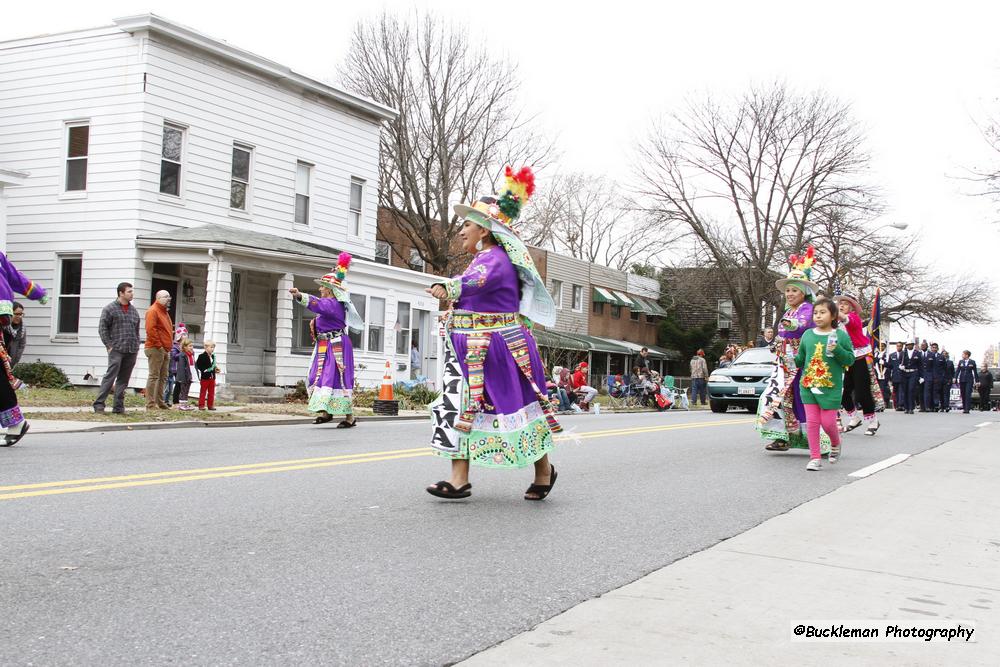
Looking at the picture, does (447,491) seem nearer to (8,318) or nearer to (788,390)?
(788,390)

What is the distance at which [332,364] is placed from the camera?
1302 cm

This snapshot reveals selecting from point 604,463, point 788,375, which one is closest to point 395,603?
point 604,463

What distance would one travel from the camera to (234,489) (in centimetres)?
684

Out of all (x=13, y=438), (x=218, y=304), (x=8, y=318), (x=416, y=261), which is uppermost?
(x=416, y=261)

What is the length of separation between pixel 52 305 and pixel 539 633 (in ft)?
68.9

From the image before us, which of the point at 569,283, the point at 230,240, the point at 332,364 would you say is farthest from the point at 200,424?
the point at 569,283

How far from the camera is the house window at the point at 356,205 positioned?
1083 inches

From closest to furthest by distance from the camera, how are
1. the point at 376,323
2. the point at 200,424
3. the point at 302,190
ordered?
1. the point at 200,424
2. the point at 376,323
3. the point at 302,190

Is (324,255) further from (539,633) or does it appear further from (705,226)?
(705,226)

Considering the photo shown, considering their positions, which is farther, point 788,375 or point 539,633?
point 788,375

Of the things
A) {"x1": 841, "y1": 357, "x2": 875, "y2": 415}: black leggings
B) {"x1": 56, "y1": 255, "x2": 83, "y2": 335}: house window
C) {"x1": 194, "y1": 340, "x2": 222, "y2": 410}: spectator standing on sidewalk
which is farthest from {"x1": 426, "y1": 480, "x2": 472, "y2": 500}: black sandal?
{"x1": 56, "y1": 255, "x2": 83, "y2": 335}: house window

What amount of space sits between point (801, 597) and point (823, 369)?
5.51 metres

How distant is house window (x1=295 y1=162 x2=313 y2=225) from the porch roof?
1613 mm

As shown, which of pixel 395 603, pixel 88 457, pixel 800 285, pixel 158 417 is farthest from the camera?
pixel 158 417
